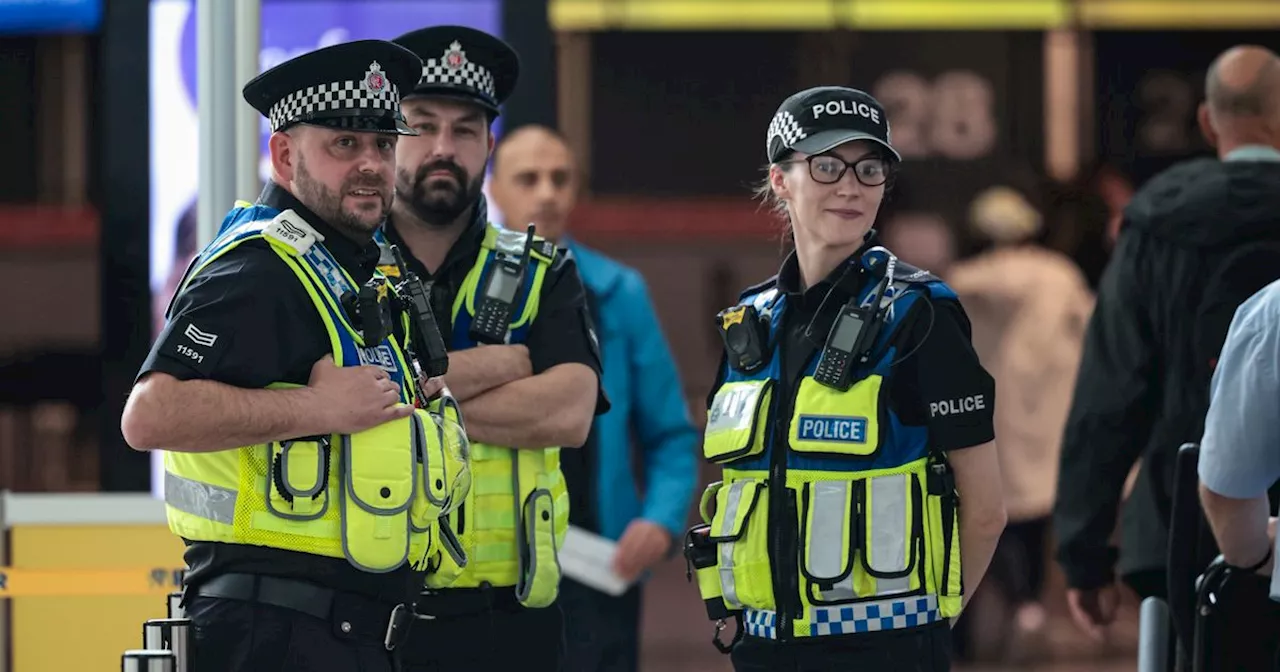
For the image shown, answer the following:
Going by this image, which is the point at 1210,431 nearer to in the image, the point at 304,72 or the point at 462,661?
the point at 462,661

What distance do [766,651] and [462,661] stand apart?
0.73 meters

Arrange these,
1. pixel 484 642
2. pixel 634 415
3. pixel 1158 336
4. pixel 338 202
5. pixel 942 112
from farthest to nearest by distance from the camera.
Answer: pixel 942 112
pixel 634 415
pixel 1158 336
pixel 484 642
pixel 338 202

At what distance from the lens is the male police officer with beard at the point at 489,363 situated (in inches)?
185

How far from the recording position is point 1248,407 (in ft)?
14.3

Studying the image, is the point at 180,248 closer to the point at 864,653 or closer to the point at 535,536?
the point at 535,536

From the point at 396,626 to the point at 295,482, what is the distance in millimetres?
375

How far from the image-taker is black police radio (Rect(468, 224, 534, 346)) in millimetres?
4824

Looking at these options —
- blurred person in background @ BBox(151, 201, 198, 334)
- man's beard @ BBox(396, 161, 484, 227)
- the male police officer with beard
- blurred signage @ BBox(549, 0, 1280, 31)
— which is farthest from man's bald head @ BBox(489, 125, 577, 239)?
blurred signage @ BBox(549, 0, 1280, 31)

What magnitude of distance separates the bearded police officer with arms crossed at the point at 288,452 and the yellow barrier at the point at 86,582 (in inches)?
52.2

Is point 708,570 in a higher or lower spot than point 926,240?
lower

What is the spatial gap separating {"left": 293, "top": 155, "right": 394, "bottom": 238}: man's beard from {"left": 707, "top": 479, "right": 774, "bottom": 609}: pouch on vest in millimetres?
936

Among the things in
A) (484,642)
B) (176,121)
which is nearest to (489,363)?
(484,642)

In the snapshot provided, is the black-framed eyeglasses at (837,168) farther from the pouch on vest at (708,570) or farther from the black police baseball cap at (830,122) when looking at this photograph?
Result: the pouch on vest at (708,570)

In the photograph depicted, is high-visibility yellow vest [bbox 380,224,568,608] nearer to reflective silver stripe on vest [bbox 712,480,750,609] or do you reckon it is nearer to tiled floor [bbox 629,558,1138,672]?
reflective silver stripe on vest [bbox 712,480,750,609]
